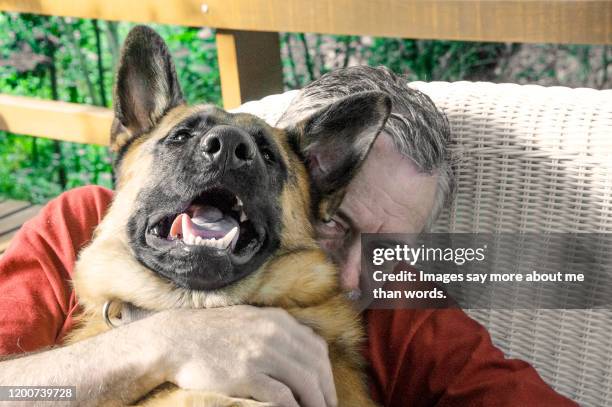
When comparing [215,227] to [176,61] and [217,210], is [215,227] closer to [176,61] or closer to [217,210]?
[217,210]

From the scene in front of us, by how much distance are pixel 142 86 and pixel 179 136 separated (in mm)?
211

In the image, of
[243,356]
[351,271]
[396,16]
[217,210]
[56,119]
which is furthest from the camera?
[56,119]

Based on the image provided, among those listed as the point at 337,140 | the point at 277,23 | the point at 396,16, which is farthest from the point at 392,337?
the point at 277,23

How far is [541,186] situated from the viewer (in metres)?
2.16

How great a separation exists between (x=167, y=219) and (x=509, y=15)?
4.32 feet

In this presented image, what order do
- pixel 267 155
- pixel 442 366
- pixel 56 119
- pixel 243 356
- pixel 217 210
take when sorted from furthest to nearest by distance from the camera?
pixel 56 119 → pixel 442 366 → pixel 267 155 → pixel 217 210 → pixel 243 356

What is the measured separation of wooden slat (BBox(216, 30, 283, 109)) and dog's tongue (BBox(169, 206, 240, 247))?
1422mm

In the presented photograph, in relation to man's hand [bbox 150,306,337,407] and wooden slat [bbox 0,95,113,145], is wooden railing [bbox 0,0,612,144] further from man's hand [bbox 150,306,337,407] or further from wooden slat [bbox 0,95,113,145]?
man's hand [bbox 150,306,337,407]

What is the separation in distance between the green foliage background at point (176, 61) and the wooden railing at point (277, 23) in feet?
5.23

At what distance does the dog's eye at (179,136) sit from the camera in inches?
68.9

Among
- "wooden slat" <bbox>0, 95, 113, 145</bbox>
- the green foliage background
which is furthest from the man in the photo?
the green foliage background

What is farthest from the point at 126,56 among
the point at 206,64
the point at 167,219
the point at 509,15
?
the point at 206,64

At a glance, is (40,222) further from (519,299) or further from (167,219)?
(519,299)

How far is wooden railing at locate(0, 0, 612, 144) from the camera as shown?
7.82ft
